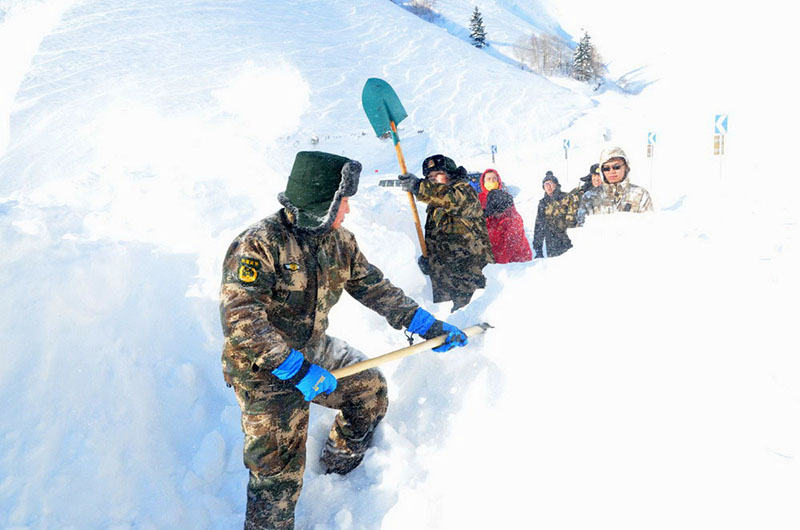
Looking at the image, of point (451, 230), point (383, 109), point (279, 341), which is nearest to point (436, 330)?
point (279, 341)

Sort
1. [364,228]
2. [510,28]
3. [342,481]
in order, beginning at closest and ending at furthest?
[342,481] → [364,228] → [510,28]

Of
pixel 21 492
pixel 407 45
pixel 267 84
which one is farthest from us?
pixel 407 45

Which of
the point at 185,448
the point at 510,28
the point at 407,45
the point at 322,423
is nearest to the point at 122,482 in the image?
the point at 185,448

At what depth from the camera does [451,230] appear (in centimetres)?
427

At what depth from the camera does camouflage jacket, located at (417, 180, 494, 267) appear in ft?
13.6

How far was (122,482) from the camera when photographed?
247 centimetres

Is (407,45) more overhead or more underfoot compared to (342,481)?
more overhead

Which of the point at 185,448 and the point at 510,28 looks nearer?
the point at 185,448

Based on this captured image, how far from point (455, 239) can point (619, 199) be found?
1.42 meters

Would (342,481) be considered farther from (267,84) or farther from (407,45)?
(407,45)

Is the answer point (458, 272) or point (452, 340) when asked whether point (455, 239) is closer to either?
point (458, 272)

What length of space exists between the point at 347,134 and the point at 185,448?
73.2 ft

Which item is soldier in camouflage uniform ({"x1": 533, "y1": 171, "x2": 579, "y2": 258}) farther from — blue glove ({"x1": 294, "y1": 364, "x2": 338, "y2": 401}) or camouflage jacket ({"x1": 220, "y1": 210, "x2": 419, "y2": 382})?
blue glove ({"x1": 294, "y1": 364, "x2": 338, "y2": 401})

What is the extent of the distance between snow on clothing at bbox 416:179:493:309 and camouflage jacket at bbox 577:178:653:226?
1002 millimetres
